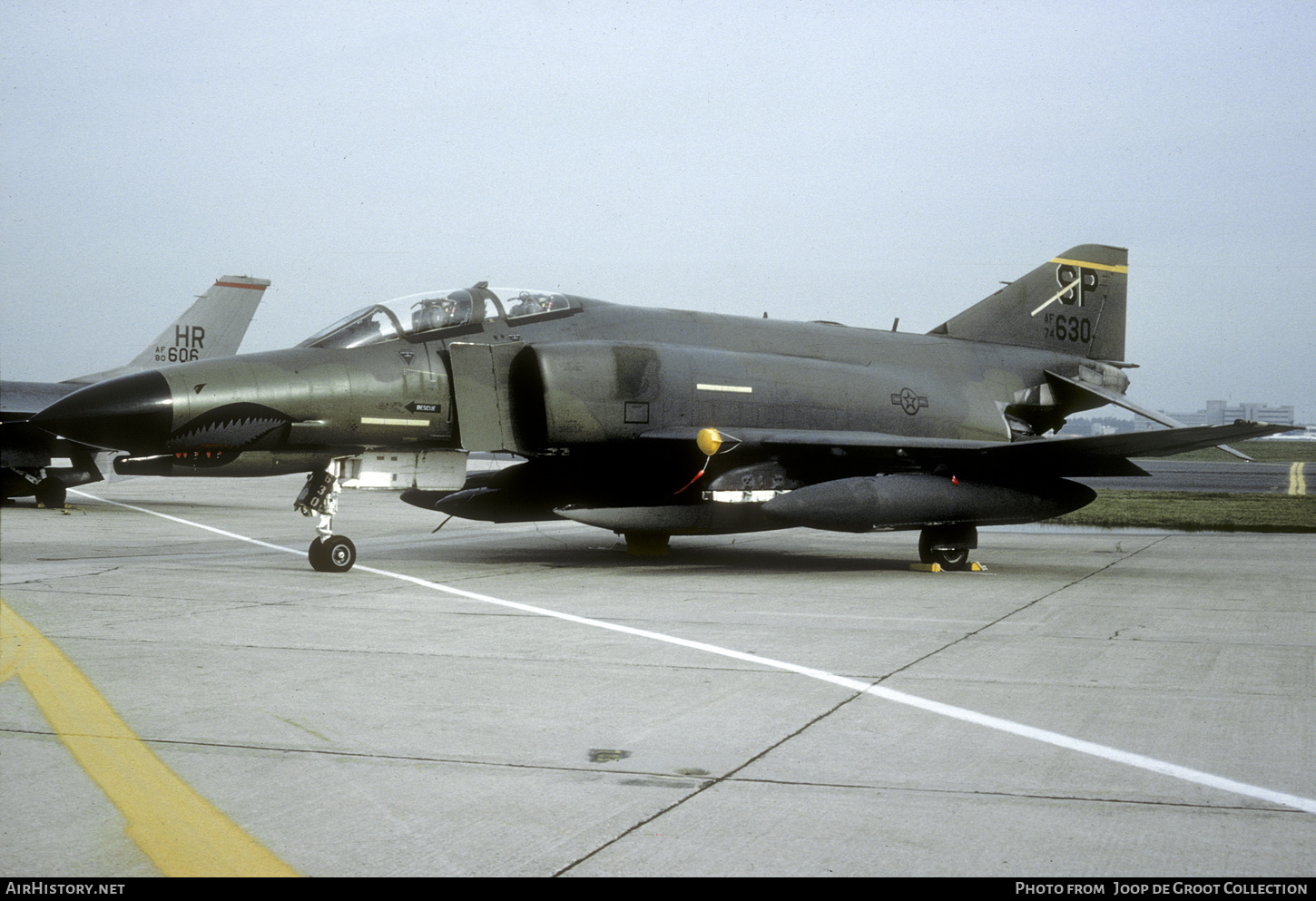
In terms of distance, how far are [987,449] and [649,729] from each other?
7.43 m

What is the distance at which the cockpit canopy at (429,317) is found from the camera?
10570mm

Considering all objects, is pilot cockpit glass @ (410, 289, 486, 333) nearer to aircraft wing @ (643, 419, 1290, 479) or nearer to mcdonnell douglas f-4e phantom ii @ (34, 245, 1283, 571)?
mcdonnell douglas f-4e phantom ii @ (34, 245, 1283, 571)

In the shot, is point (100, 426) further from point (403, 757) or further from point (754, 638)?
point (403, 757)

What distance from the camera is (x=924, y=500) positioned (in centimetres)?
1110

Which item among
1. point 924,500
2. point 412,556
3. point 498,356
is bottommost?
point 412,556

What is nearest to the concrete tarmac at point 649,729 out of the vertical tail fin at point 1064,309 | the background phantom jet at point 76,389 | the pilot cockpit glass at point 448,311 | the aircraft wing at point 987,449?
the aircraft wing at point 987,449

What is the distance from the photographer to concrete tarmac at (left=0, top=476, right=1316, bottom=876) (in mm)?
3166

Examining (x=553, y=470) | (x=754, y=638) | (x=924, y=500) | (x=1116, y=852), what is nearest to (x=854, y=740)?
(x=1116, y=852)

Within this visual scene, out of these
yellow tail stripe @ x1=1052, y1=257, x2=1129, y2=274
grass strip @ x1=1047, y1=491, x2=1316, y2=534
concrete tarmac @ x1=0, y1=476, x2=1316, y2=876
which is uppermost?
yellow tail stripe @ x1=1052, y1=257, x2=1129, y2=274

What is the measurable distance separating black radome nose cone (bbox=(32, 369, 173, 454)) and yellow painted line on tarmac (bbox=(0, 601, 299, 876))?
391cm

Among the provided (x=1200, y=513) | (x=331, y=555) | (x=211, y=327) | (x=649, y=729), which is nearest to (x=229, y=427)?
(x=331, y=555)

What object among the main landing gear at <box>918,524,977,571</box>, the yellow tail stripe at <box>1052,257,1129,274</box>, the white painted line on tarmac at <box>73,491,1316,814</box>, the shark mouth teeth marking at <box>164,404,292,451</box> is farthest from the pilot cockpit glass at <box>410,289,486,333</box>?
the yellow tail stripe at <box>1052,257,1129,274</box>

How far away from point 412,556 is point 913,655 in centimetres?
759

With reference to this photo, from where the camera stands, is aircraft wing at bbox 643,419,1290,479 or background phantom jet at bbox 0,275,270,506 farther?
background phantom jet at bbox 0,275,270,506
